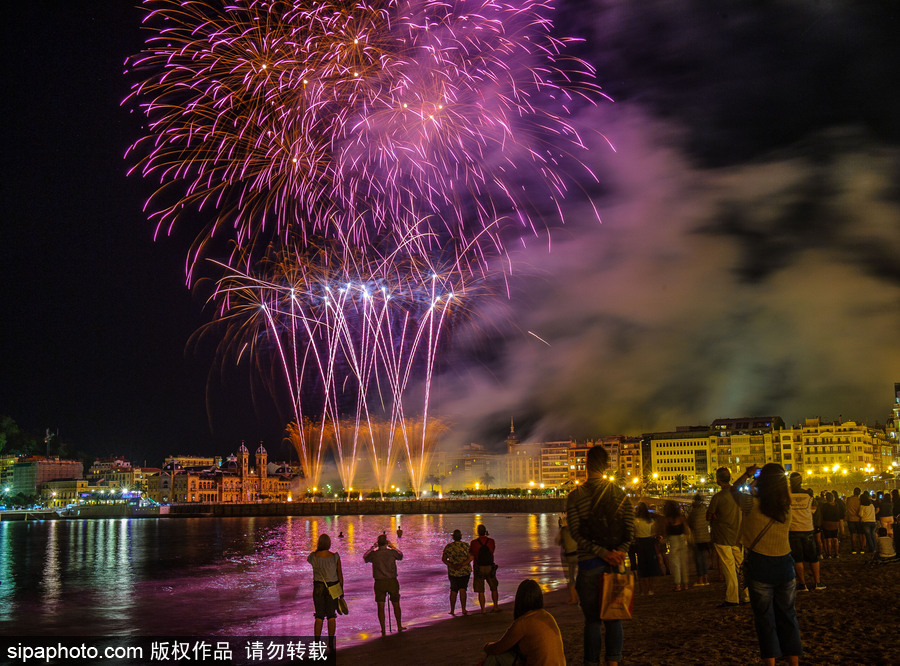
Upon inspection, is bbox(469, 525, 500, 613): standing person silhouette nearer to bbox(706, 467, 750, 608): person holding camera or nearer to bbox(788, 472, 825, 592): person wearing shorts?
bbox(706, 467, 750, 608): person holding camera

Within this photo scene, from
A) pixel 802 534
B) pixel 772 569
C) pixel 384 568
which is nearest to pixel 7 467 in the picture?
pixel 384 568

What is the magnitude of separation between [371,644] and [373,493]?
165 m

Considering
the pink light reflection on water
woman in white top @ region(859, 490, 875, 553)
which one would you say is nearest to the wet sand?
woman in white top @ region(859, 490, 875, 553)

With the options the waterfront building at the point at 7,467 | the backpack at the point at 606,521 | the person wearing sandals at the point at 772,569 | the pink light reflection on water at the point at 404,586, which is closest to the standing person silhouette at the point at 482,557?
the pink light reflection on water at the point at 404,586

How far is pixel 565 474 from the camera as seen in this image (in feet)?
616

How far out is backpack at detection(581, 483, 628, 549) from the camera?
577 cm

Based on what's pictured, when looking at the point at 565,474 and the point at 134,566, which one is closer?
the point at 134,566

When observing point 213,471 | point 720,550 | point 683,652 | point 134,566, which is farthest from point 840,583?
point 213,471

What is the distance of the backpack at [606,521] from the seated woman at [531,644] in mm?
1101

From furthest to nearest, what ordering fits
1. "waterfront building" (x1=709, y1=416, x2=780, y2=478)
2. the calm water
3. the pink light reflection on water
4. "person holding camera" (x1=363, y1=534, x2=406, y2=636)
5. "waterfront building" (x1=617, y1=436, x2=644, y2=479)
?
1. "waterfront building" (x1=617, y1=436, x2=644, y2=479)
2. "waterfront building" (x1=709, y1=416, x2=780, y2=478)
3. the calm water
4. the pink light reflection on water
5. "person holding camera" (x1=363, y1=534, x2=406, y2=636)

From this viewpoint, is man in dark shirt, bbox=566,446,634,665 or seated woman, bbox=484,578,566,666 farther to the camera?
man in dark shirt, bbox=566,446,634,665

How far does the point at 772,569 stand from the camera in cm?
621

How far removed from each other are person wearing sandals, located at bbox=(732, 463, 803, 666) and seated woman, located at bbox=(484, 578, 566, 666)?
225 cm

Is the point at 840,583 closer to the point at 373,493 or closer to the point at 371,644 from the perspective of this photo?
the point at 371,644
